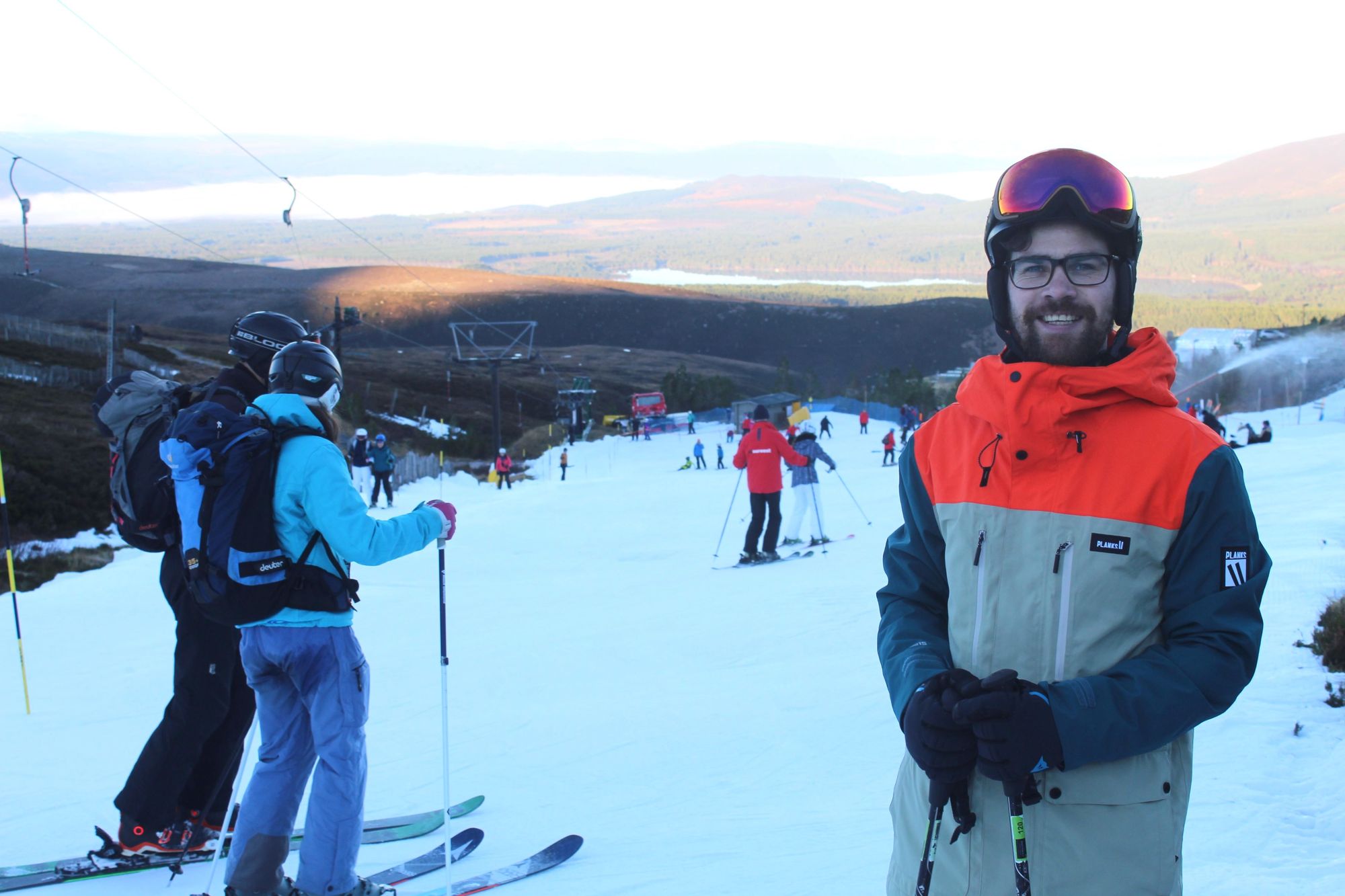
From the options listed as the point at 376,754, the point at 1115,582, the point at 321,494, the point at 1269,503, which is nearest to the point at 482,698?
the point at 376,754

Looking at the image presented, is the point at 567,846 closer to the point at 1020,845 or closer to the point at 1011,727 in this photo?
the point at 1020,845

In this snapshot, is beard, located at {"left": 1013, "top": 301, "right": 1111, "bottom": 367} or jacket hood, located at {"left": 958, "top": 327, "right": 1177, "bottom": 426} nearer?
jacket hood, located at {"left": 958, "top": 327, "right": 1177, "bottom": 426}

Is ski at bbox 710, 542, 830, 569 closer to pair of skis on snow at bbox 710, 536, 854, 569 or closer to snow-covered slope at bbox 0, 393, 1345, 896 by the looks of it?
pair of skis on snow at bbox 710, 536, 854, 569

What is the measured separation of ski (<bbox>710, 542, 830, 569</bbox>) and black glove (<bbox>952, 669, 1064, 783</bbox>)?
964 centimetres

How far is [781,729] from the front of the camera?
585 centimetres

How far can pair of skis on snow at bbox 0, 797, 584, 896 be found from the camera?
12.7 feet

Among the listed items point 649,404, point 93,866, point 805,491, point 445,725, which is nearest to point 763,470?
point 805,491

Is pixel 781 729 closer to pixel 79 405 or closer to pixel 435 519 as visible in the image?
pixel 435 519

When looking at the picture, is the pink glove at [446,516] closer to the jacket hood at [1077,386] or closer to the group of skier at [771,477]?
the jacket hood at [1077,386]

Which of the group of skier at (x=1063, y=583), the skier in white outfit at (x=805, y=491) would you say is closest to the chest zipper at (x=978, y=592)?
the group of skier at (x=1063, y=583)

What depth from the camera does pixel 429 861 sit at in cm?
405

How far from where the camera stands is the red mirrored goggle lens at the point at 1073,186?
6.49 ft

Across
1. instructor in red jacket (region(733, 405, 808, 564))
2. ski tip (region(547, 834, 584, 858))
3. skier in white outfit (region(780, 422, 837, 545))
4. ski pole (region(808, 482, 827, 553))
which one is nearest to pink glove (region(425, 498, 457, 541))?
ski tip (region(547, 834, 584, 858))

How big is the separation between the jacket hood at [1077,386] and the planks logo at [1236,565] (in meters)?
0.28
